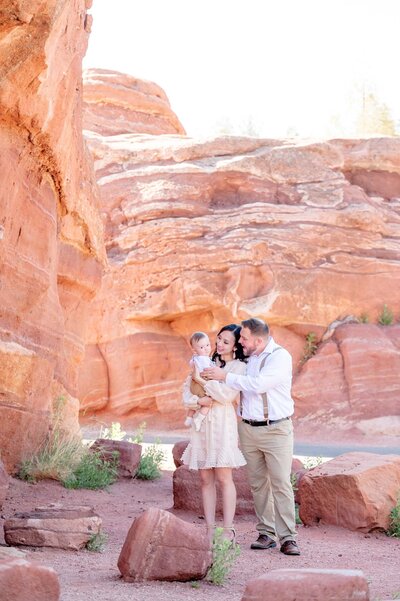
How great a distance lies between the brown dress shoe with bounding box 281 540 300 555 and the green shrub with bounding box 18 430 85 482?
3.47 metres

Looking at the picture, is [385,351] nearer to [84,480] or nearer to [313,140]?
[313,140]

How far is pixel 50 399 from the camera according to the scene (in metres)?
9.55

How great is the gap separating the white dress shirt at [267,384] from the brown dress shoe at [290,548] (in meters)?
0.99

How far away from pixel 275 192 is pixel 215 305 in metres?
3.77

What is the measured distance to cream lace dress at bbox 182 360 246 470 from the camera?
Answer: 5883 millimetres

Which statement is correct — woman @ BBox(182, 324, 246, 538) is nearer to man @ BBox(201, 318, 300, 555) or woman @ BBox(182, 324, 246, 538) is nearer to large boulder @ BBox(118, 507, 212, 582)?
man @ BBox(201, 318, 300, 555)

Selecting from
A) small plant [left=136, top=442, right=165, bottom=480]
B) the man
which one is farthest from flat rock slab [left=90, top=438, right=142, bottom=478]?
the man

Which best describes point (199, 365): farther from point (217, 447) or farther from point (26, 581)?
point (26, 581)

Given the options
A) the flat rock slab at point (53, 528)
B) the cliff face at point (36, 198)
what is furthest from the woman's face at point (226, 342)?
the cliff face at point (36, 198)

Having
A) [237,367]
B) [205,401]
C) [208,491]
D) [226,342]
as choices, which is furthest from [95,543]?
[226,342]

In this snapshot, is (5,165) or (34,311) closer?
(5,165)

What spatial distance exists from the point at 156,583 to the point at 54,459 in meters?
4.46

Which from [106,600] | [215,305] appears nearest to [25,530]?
[106,600]

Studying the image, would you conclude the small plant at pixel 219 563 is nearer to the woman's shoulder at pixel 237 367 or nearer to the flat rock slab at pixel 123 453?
the woman's shoulder at pixel 237 367
